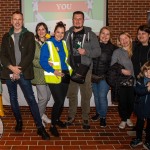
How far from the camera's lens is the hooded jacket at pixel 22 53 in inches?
160

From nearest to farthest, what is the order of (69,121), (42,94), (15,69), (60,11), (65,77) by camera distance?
(15,69)
(65,77)
(42,94)
(69,121)
(60,11)

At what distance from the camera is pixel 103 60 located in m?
4.60

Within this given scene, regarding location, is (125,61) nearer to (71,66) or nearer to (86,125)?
(71,66)

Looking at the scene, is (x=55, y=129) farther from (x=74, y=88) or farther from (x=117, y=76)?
(x=117, y=76)

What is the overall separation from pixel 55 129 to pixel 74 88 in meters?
0.73

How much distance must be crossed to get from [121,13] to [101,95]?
311cm

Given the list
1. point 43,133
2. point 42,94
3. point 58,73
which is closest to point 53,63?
point 58,73

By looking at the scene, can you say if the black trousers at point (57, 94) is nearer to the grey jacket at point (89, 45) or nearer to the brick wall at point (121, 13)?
the grey jacket at point (89, 45)

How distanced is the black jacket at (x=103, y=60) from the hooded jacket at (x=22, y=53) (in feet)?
3.51

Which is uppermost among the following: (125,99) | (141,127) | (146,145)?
(125,99)

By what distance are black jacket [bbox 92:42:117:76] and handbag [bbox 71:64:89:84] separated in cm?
37

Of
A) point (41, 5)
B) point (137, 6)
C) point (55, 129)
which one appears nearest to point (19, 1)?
point (41, 5)

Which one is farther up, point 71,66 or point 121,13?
point 121,13

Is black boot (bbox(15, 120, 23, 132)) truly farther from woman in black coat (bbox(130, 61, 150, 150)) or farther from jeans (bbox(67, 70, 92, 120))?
woman in black coat (bbox(130, 61, 150, 150))
